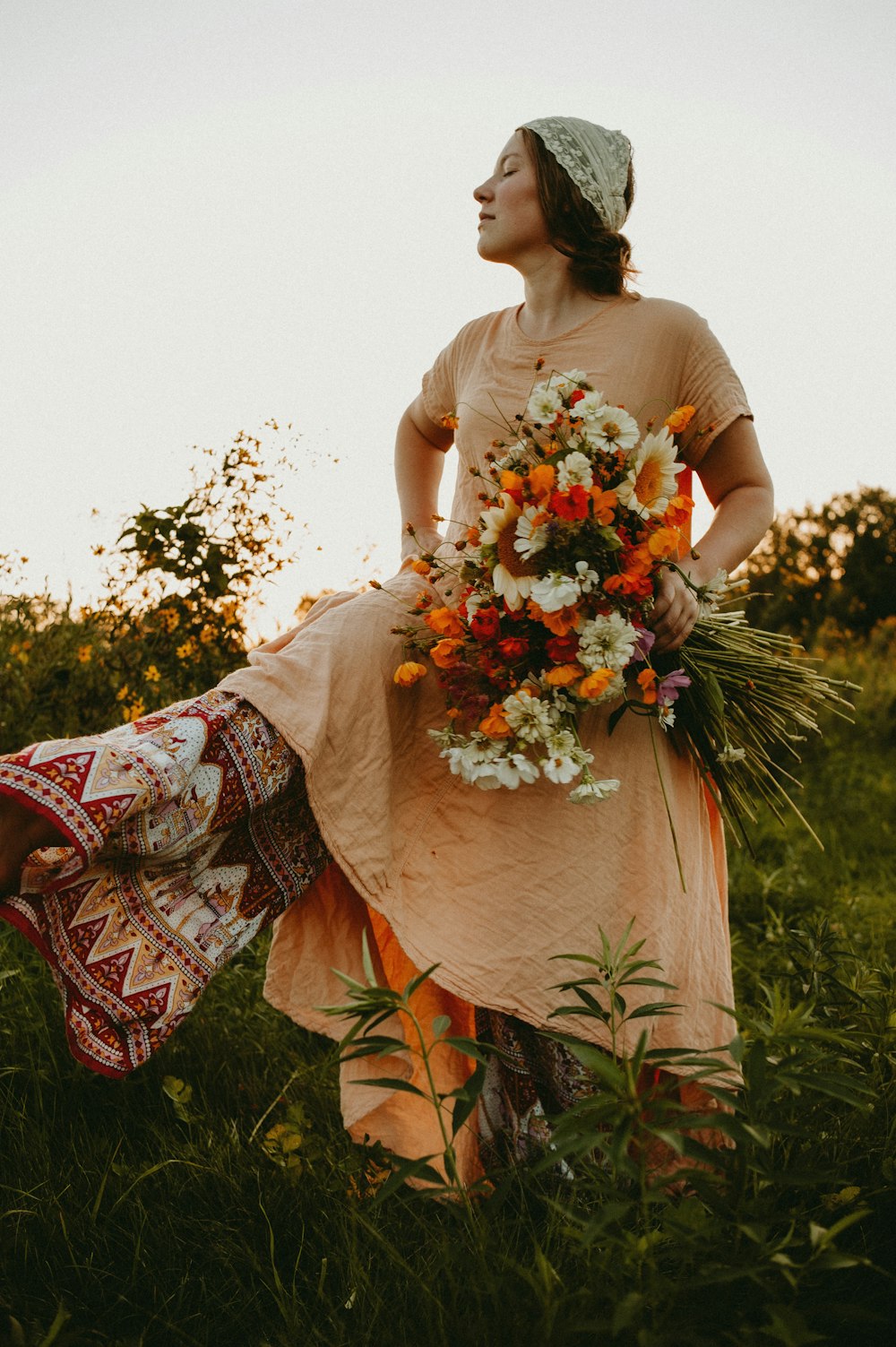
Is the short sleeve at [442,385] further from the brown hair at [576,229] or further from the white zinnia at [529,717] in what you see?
the white zinnia at [529,717]

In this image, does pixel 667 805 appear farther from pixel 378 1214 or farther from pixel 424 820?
pixel 378 1214

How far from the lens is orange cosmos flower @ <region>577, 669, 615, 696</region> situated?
59.8 inches

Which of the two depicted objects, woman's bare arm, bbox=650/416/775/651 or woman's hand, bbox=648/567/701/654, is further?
woman's bare arm, bbox=650/416/775/651

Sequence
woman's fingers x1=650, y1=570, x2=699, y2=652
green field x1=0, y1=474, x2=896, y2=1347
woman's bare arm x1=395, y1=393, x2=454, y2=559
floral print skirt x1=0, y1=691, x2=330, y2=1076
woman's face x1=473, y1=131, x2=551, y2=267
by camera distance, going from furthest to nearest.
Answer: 1. woman's bare arm x1=395, y1=393, x2=454, y2=559
2. woman's face x1=473, y1=131, x2=551, y2=267
3. woman's fingers x1=650, y1=570, x2=699, y2=652
4. floral print skirt x1=0, y1=691, x2=330, y2=1076
5. green field x1=0, y1=474, x2=896, y2=1347

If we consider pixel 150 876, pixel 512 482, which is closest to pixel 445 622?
pixel 512 482

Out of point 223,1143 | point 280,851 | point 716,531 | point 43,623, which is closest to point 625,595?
point 716,531

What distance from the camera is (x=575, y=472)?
60.6 inches

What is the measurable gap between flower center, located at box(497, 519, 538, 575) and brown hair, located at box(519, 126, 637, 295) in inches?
30.5

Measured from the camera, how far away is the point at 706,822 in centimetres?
203

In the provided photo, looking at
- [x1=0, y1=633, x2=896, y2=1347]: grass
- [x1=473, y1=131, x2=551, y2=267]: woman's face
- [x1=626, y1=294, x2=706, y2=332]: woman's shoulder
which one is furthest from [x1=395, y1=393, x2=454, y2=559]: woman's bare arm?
[x1=0, y1=633, x2=896, y2=1347]: grass

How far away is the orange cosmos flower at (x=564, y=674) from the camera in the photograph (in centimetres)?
157

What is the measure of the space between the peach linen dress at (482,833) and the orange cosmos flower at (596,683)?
0.32 meters

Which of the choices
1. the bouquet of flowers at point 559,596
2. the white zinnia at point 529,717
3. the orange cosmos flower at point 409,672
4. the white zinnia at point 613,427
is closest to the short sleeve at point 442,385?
the bouquet of flowers at point 559,596

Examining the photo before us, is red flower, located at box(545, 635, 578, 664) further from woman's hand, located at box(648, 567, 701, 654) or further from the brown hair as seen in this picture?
the brown hair
